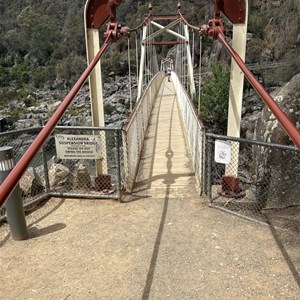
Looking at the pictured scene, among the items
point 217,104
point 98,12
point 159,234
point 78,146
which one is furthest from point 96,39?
point 217,104

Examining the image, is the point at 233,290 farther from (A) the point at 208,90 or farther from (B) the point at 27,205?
(A) the point at 208,90

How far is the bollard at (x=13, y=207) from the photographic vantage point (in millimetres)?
4148

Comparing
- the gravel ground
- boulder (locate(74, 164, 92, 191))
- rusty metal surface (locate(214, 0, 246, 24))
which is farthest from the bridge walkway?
rusty metal surface (locate(214, 0, 246, 24))

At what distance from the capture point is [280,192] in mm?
5605

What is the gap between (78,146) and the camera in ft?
17.2

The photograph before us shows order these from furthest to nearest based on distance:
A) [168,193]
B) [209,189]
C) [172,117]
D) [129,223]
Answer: [172,117]
[168,193]
[209,189]
[129,223]

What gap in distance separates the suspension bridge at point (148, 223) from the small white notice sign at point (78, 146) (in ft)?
0.05

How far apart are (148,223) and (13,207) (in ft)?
5.29

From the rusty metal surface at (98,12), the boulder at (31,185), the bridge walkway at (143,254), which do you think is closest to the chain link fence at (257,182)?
the bridge walkway at (143,254)

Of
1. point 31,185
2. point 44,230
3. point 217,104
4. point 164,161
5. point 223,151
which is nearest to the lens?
point 44,230

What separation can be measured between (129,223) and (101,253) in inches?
28.9

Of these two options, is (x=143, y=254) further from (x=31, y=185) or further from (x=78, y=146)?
(x=31, y=185)

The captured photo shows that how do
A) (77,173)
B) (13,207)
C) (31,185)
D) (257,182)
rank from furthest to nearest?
(257,182), (77,173), (31,185), (13,207)

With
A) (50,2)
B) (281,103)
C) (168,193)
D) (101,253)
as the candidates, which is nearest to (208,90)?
(281,103)
